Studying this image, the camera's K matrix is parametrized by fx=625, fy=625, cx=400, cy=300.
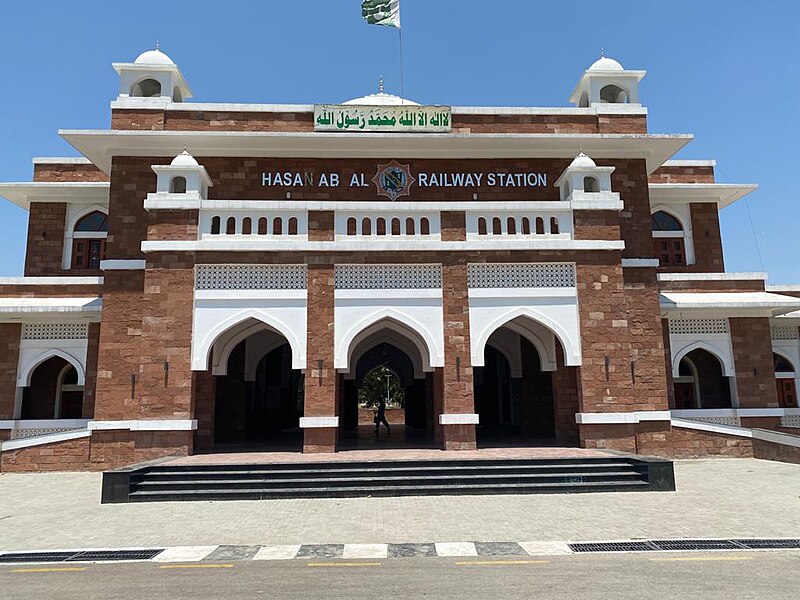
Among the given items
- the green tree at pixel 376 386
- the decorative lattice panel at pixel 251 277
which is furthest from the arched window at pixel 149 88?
the green tree at pixel 376 386

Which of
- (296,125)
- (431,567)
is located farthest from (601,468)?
(296,125)

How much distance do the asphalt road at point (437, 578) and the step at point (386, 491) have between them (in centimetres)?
355

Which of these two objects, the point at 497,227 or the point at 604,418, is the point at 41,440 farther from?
the point at 604,418

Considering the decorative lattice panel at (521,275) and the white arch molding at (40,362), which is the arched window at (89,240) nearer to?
the white arch molding at (40,362)

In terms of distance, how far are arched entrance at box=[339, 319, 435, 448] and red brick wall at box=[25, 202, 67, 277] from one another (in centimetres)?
912

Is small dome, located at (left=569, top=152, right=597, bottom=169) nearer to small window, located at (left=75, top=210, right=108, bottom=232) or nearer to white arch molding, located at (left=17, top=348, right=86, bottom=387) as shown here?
white arch molding, located at (left=17, top=348, right=86, bottom=387)

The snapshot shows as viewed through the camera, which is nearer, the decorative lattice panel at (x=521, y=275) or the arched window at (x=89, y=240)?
the decorative lattice panel at (x=521, y=275)

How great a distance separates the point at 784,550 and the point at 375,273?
335 inches

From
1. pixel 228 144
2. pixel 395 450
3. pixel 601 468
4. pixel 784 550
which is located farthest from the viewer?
pixel 228 144

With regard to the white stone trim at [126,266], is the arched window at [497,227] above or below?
above

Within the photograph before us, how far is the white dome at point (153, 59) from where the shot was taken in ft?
51.2

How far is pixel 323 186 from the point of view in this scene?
1505 centimetres

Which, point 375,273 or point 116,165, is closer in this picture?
point 375,273

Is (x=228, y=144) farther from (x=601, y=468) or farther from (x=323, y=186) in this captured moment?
(x=601, y=468)
